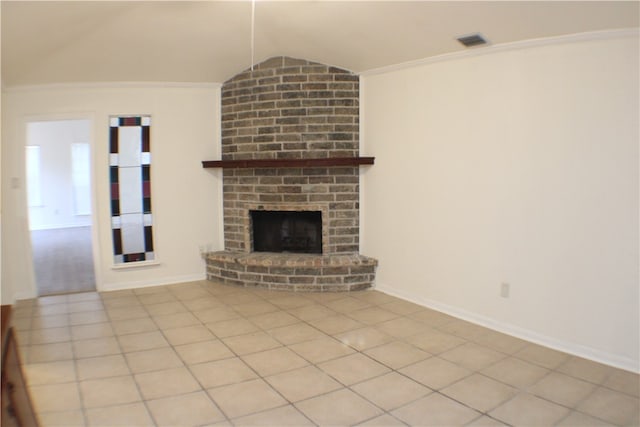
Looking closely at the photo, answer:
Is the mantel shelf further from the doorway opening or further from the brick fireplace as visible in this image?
the doorway opening

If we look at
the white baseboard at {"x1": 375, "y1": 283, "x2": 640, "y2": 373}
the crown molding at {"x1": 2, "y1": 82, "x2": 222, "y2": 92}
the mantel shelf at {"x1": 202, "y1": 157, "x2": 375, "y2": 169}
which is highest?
the crown molding at {"x1": 2, "y1": 82, "x2": 222, "y2": 92}

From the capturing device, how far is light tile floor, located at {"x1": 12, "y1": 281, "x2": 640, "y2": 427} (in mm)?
2275

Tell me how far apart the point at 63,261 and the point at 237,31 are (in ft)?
13.8

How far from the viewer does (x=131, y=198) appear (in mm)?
4562

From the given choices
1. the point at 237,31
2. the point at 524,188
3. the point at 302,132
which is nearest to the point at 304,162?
the point at 302,132

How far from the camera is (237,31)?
3734 mm

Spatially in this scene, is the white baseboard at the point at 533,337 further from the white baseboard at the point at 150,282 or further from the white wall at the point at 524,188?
the white baseboard at the point at 150,282

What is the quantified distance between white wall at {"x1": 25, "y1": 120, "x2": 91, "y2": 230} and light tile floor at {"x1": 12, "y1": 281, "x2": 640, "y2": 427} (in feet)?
18.6

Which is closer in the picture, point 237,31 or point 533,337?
point 533,337

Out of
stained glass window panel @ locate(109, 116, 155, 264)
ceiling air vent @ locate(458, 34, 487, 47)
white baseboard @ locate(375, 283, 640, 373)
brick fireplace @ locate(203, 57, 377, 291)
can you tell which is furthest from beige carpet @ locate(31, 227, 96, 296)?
ceiling air vent @ locate(458, 34, 487, 47)

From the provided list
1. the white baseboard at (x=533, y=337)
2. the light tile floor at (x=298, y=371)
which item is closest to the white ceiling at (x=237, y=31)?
the white baseboard at (x=533, y=337)

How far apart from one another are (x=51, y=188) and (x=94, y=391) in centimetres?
772

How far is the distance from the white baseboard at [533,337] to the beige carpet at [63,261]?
139 inches

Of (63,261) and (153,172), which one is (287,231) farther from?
(63,261)
